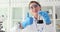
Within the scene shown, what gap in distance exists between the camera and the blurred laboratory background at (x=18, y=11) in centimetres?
211

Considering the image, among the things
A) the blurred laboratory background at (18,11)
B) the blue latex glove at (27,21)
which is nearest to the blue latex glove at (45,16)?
the blurred laboratory background at (18,11)

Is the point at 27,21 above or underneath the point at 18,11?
underneath

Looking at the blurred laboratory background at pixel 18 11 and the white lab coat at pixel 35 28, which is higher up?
the blurred laboratory background at pixel 18 11

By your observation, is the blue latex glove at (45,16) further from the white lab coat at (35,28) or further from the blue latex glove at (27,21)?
the blue latex glove at (27,21)

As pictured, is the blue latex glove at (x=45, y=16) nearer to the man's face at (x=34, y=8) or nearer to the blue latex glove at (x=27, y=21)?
the man's face at (x=34, y=8)

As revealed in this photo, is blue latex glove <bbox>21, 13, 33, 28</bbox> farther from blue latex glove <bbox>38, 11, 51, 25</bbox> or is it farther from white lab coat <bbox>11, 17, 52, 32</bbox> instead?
blue latex glove <bbox>38, 11, 51, 25</bbox>

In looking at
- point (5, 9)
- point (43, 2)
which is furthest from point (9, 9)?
point (43, 2)

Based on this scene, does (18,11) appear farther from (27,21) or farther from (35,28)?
(35,28)

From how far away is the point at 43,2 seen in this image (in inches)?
83.8

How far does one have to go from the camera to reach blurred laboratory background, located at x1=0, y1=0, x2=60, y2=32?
211cm

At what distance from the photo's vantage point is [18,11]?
2168mm

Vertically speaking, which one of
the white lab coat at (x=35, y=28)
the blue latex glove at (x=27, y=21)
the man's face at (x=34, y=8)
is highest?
the man's face at (x=34, y=8)

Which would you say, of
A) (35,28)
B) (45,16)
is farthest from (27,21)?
(45,16)

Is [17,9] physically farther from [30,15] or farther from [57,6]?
[57,6]
